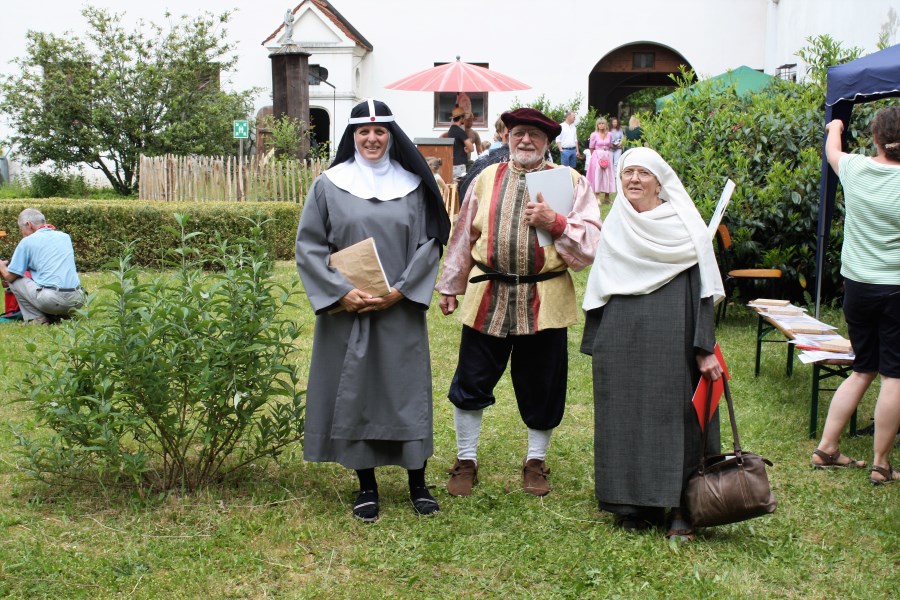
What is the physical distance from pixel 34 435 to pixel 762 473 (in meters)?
3.95

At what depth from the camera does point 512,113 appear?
4.66 meters

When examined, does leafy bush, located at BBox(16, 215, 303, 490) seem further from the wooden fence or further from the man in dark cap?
the wooden fence

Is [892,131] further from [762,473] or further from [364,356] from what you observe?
[364,356]

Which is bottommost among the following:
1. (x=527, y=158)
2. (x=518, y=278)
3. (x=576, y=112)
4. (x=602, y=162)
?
(x=518, y=278)

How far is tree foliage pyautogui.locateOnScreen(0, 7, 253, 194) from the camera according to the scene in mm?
19734

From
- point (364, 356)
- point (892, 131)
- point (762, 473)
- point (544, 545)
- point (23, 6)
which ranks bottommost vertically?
point (544, 545)

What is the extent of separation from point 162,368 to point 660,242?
2228 mm

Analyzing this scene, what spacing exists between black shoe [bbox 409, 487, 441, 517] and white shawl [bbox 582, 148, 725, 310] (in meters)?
1.28

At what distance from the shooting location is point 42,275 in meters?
8.76

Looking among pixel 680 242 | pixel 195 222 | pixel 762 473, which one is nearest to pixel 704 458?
pixel 762 473

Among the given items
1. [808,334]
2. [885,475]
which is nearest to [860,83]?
[808,334]

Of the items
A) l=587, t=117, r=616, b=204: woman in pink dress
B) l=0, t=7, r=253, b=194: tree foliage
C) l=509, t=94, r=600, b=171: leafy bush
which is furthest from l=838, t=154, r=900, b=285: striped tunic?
l=509, t=94, r=600, b=171: leafy bush

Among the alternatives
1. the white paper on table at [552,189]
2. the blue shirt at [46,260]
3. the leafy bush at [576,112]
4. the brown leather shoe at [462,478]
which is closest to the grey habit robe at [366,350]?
Result: the brown leather shoe at [462,478]

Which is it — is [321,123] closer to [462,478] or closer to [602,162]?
[602,162]
